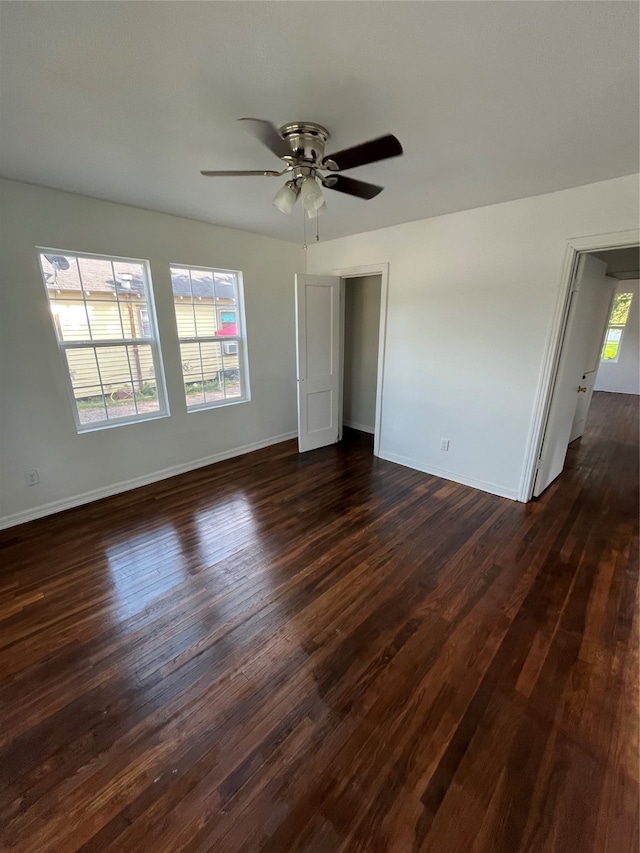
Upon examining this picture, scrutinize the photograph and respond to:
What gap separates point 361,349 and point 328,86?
3.50 metres

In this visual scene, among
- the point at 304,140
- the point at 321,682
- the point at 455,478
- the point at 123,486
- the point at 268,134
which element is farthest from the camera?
the point at 455,478

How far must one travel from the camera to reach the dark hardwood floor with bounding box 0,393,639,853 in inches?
44.2

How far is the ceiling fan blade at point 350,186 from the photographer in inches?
69.0

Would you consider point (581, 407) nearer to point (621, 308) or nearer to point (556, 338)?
point (556, 338)

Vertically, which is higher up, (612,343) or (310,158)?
(310,158)

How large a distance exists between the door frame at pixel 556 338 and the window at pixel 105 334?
11.3ft

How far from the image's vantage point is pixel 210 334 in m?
3.66

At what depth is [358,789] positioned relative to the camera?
1.19 m

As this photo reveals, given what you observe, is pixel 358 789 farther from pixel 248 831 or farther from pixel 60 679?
pixel 60 679

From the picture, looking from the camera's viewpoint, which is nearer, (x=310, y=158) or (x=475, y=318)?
(x=310, y=158)

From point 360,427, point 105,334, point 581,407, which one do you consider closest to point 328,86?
point 105,334

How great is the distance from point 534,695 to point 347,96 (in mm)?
2755

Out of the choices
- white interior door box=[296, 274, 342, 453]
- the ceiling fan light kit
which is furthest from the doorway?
the ceiling fan light kit

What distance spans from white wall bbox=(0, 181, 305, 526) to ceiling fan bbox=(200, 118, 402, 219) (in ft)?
5.80
